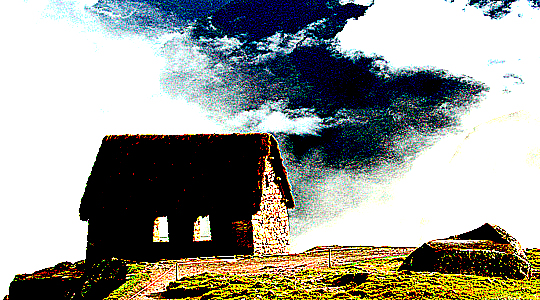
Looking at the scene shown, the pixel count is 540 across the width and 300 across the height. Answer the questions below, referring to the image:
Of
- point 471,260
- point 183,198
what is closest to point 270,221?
point 183,198

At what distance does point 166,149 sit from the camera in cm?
3056

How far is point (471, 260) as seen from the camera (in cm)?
1667

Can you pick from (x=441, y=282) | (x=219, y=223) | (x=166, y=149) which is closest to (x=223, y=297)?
(x=441, y=282)

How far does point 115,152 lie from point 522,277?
2262 cm

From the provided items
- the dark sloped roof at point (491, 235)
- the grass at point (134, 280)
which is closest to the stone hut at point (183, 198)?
the grass at point (134, 280)

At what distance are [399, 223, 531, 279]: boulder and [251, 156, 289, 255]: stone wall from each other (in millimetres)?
11439

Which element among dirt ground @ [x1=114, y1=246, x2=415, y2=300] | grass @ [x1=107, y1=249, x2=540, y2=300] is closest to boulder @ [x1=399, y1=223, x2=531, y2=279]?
grass @ [x1=107, y1=249, x2=540, y2=300]

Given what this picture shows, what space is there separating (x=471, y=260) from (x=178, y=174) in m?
17.0

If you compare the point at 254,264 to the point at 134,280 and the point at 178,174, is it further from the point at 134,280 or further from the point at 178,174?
the point at 178,174

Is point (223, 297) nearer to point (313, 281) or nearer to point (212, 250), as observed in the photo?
point (313, 281)

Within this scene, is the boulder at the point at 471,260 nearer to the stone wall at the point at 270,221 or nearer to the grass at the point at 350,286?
the grass at the point at 350,286

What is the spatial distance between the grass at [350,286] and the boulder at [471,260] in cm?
47

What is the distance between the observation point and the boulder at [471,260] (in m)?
16.4

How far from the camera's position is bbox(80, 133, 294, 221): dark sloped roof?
27906 mm
